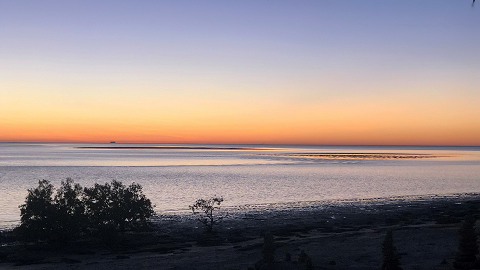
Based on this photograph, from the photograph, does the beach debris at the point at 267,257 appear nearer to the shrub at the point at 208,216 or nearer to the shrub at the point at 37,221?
the shrub at the point at 208,216

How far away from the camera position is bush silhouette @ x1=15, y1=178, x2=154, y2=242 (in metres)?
34.5

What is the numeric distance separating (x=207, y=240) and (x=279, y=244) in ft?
21.7

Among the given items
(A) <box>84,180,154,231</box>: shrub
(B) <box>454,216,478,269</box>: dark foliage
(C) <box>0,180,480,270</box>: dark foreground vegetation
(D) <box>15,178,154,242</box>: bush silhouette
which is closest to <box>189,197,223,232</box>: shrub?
(C) <box>0,180,480,270</box>: dark foreground vegetation

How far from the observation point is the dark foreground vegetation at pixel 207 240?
27469 millimetres

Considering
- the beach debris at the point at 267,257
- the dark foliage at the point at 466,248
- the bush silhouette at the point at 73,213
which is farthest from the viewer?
the bush silhouette at the point at 73,213

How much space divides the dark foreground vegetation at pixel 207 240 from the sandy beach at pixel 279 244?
0.24 feet

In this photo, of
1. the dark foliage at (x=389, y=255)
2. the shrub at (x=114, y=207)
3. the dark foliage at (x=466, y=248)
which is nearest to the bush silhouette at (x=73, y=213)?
the shrub at (x=114, y=207)

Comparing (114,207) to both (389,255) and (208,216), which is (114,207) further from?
(389,255)

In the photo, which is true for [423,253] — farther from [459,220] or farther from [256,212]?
[256,212]

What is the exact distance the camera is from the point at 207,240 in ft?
121

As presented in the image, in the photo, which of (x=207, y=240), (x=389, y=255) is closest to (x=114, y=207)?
(x=207, y=240)

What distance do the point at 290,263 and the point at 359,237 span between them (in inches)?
436

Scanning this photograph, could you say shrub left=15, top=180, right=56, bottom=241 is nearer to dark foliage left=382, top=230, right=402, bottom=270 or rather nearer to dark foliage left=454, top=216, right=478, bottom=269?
dark foliage left=382, top=230, right=402, bottom=270

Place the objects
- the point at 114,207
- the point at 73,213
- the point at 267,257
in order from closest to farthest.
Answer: the point at 267,257 → the point at 73,213 → the point at 114,207
